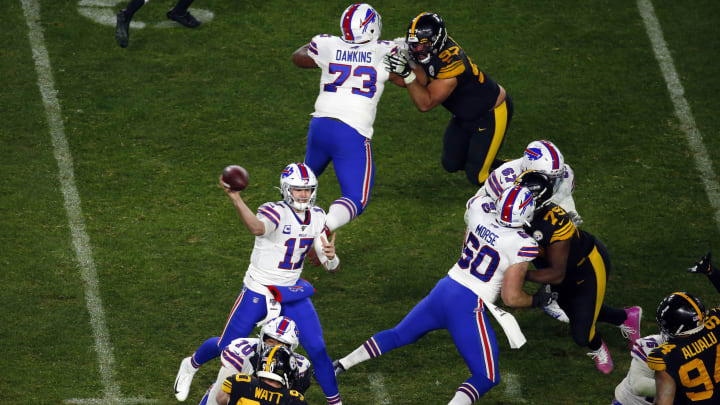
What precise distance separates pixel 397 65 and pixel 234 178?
2.06 metres

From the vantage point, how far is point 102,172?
8719 millimetres

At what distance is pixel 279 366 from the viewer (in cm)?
506

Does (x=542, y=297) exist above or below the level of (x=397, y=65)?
below

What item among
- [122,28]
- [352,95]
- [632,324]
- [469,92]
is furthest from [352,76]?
[122,28]

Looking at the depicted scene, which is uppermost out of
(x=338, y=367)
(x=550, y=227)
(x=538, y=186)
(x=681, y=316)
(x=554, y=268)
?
(x=538, y=186)

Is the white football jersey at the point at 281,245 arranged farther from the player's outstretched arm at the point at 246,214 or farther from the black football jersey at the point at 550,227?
the black football jersey at the point at 550,227

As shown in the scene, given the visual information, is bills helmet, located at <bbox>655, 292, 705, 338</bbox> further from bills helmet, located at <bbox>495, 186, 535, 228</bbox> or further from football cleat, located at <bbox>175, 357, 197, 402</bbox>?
football cleat, located at <bbox>175, 357, 197, 402</bbox>

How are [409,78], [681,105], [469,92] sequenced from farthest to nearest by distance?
1. [681,105]
2. [469,92]
3. [409,78]

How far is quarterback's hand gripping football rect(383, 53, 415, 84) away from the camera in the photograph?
24.2ft

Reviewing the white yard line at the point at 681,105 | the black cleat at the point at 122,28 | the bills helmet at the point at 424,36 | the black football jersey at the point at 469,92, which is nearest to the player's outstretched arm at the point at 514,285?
the bills helmet at the point at 424,36

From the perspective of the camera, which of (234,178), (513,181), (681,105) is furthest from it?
(681,105)

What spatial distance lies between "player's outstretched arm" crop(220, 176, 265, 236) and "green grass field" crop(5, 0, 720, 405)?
126cm

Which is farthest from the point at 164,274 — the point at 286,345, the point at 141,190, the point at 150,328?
the point at 286,345

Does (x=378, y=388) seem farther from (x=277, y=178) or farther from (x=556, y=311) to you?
(x=277, y=178)
